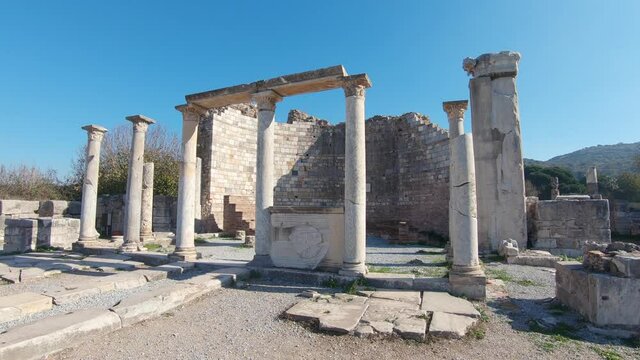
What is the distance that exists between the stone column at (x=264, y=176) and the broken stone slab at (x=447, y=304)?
371 centimetres

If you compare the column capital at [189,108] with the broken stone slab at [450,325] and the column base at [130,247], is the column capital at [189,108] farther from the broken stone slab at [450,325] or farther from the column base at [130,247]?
the broken stone slab at [450,325]

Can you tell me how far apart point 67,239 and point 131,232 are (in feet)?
10.6

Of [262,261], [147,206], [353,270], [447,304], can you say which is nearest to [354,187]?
[353,270]

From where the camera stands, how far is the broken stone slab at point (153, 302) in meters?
5.14

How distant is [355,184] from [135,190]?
8.01 metres

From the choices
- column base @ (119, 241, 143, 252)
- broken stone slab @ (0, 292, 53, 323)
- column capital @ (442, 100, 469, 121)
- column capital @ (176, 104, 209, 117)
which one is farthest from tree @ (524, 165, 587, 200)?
broken stone slab @ (0, 292, 53, 323)

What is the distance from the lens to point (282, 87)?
28.8 feet

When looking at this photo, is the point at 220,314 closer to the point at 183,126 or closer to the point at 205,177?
the point at 183,126

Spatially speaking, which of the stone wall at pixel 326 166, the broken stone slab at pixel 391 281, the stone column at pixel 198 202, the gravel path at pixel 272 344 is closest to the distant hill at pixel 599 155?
the stone wall at pixel 326 166

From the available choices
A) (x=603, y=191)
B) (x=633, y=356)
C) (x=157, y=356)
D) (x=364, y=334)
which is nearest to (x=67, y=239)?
(x=157, y=356)

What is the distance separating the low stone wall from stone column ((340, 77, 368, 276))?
6851 mm

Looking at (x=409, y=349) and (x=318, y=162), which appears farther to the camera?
(x=318, y=162)

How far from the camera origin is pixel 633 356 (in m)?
4.18

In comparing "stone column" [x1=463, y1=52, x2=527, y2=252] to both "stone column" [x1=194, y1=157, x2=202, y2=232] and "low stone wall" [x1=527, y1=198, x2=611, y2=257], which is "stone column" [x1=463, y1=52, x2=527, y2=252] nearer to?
"low stone wall" [x1=527, y1=198, x2=611, y2=257]
